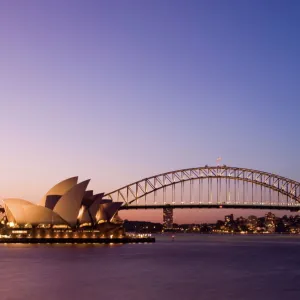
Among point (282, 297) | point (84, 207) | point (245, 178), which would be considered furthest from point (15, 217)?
point (282, 297)

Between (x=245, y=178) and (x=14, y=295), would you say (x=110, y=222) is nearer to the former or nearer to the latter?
(x=245, y=178)

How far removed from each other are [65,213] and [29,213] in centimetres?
630

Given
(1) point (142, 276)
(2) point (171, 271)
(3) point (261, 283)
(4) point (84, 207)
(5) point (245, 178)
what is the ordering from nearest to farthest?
(3) point (261, 283)
(1) point (142, 276)
(2) point (171, 271)
(4) point (84, 207)
(5) point (245, 178)

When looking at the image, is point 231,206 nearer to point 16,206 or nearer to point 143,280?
point 16,206

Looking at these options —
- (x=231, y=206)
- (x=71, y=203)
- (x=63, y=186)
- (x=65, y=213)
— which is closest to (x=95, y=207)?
(x=65, y=213)

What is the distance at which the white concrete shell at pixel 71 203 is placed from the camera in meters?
82.9

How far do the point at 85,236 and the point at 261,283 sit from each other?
58.9 m

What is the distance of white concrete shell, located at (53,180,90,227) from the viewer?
8288 cm

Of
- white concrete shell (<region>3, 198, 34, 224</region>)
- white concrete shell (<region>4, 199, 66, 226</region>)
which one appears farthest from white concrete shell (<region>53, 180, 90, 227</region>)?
white concrete shell (<region>3, 198, 34, 224</region>)

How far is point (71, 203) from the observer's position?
3361 inches

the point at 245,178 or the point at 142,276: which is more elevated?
the point at 245,178

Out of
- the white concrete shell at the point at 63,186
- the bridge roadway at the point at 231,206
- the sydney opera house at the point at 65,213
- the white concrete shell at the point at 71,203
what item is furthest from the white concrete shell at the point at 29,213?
the bridge roadway at the point at 231,206

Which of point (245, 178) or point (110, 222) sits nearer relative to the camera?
point (110, 222)

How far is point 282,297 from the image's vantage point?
103 ft
